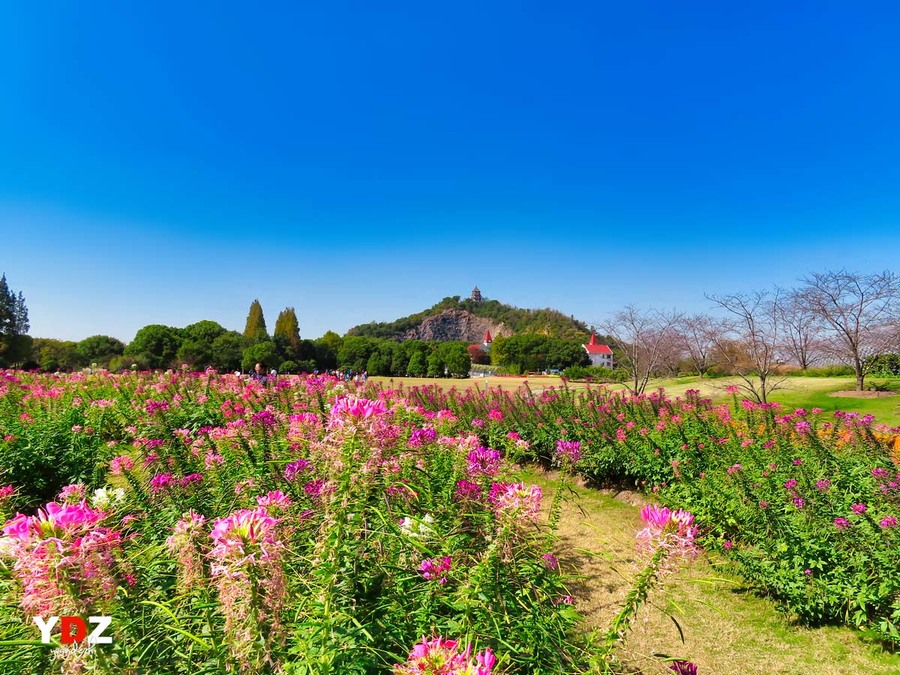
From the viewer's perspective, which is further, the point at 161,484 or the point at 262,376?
the point at 262,376

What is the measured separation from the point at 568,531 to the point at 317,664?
225 inches

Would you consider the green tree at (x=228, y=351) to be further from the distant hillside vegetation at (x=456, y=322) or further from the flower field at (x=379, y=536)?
the distant hillside vegetation at (x=456, y=322)

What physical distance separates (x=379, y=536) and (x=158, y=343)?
5743cm

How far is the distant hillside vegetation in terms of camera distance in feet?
473

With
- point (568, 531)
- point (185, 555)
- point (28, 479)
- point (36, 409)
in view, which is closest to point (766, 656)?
point (568, 531)

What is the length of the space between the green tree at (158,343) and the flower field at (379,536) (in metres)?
46.9

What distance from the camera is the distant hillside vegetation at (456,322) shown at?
473 ft

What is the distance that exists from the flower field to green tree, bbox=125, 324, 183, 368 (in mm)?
46931

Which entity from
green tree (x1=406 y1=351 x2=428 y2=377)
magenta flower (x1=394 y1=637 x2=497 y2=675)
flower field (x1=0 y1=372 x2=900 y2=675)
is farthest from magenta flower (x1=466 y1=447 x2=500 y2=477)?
green tree (x1=406 y1=351 x2=428 y2=377)

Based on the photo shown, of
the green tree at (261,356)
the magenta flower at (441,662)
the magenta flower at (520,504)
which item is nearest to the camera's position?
the magenta flower at (441,662)

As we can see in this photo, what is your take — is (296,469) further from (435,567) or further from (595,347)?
(595,347)

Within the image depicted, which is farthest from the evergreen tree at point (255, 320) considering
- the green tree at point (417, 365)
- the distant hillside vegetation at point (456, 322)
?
the distant hillside vegetation at point (456, 322)

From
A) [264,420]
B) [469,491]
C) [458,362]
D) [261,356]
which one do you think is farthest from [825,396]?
[261,356]

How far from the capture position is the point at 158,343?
161ft
